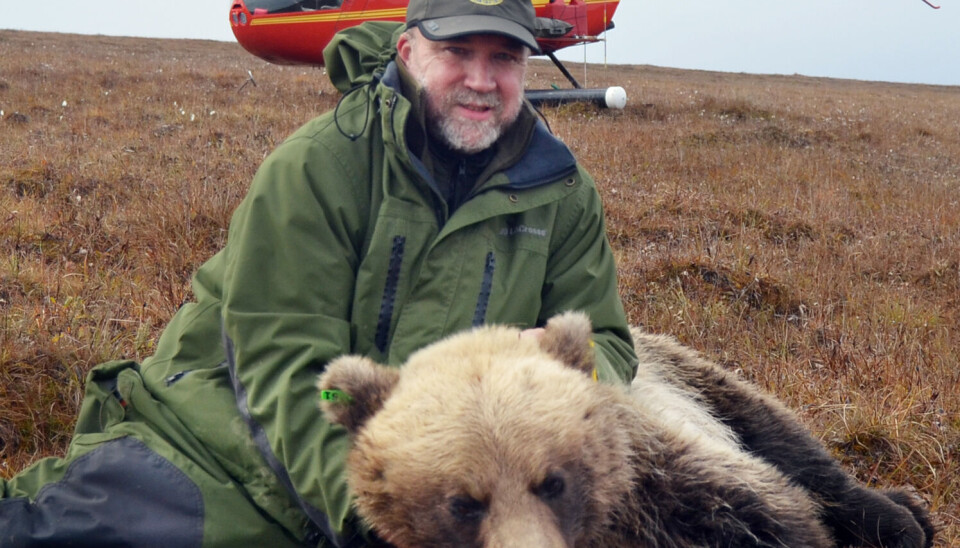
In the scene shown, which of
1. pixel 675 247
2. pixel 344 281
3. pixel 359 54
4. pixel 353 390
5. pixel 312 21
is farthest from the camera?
pixel 312 21

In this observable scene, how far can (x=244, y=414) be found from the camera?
2.69 metres

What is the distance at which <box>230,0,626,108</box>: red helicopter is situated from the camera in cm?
1502

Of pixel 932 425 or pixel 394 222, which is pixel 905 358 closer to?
pixel 932 425

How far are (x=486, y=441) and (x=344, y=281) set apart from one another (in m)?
1.03

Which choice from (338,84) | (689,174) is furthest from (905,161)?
(338,84)

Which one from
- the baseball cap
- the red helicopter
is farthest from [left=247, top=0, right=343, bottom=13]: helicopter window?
the baseball cap

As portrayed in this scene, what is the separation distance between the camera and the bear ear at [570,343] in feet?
7.76

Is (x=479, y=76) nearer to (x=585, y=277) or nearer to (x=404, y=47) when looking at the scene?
(x=404, y=47)

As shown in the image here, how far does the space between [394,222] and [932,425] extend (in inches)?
109

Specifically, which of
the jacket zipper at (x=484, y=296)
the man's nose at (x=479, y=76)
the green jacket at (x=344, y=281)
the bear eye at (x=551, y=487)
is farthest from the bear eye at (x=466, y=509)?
the man's nose at (x=479, y=76)

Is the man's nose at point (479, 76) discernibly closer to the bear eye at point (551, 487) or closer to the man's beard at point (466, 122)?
the man's beard at point (466, 122)

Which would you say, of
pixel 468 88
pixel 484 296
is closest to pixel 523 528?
pixel 484 296

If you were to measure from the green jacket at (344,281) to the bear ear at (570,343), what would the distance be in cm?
20

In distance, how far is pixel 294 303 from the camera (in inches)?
106
